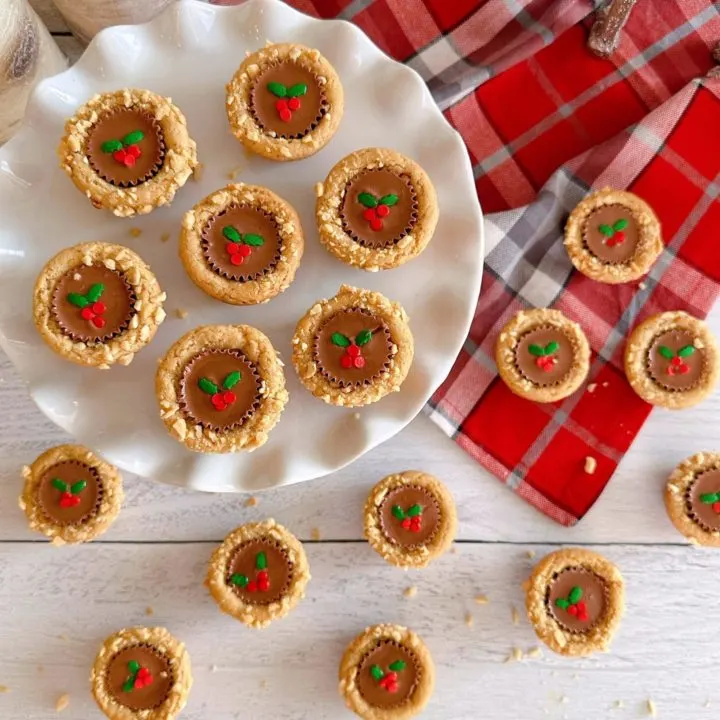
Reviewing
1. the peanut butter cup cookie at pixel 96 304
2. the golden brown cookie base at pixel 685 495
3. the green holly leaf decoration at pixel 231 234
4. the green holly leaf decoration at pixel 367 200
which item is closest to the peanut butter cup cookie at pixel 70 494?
the peanut butter cup cookie at pixel 96 304

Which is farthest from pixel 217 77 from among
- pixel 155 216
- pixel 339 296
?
pixel 339 296

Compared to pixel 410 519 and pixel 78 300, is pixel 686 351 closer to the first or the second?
pixel 410 519

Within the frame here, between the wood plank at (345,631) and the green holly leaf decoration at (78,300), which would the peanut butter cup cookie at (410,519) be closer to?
the wood plank at (345,631)

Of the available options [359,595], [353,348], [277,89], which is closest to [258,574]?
[359,595]

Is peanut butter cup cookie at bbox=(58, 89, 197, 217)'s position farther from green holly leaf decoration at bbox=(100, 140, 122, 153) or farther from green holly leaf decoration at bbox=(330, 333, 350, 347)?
green holly leaf decoration at bbox=(330, 333, 350, 347)

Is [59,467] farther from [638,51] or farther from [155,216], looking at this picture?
[638,51]
